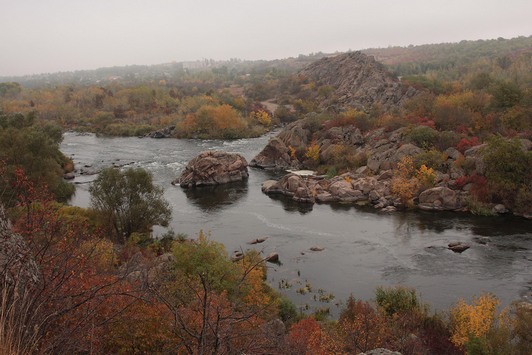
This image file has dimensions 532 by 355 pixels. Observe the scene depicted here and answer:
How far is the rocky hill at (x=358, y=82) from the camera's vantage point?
318 ft

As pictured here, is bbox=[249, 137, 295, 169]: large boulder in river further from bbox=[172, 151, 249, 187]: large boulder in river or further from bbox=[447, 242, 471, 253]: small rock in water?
bbox=[447, 242, 471, 253]: small rock in water

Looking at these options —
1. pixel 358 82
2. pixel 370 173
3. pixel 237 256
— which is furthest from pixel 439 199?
pixel 358 82

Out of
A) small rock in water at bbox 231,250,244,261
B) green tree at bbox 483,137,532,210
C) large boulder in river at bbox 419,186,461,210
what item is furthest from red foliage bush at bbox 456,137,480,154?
small rock in water at bbox 231,250,244,261

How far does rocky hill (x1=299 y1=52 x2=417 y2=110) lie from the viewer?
96.9m

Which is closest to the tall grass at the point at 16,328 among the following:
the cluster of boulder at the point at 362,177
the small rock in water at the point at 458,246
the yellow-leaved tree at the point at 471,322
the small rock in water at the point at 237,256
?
the yellow-leaved tree at the point at 471,322

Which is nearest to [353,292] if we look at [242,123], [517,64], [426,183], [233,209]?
[233,209]

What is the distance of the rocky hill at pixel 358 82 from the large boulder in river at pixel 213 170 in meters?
44.2

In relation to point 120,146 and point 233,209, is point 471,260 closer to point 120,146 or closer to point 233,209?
point 233,209

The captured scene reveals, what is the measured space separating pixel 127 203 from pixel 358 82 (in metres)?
89.0

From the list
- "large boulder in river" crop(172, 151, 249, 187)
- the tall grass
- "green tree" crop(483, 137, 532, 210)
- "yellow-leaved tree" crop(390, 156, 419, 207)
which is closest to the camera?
the tall grass

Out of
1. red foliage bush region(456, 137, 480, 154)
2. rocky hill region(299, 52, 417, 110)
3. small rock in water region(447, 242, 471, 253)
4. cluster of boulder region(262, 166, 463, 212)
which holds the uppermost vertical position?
rocky hill region(299, 52, 417, 110)

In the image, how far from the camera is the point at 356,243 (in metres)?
34.9

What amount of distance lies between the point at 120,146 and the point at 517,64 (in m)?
92.1

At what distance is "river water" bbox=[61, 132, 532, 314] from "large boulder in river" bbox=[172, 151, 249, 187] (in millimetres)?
1683
